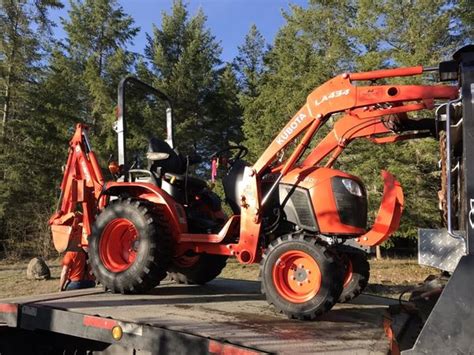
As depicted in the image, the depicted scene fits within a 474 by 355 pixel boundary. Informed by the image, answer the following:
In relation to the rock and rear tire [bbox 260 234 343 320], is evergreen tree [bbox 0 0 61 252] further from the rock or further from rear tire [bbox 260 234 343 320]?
rear tire [bbox 260 234 343 320]

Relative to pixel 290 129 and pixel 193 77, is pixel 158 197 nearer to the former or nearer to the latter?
pixel 290 129

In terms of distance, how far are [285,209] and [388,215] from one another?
3.29 feet

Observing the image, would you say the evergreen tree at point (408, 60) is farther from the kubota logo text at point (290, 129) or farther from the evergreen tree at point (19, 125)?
the evergreen tree at point (19, 125)

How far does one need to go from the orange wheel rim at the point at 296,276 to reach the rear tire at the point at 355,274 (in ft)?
2.98

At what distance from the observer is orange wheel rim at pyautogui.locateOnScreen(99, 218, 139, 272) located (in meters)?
5.20

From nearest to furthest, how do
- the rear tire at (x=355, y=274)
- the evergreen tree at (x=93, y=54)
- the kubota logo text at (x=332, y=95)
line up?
1. the kubota logo text at (x=332, y=95)
2. the rear tire at (x=355, y=274)
3. the evergreen tree at (x=93, y=54)

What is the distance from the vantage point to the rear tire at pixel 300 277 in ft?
13.2

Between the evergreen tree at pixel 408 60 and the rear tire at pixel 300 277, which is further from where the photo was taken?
the evergreen tree at pixel 408 60

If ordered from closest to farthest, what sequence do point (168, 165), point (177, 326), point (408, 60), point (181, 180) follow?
point (177, 326)
point (181, 180)
point (168, 165)
point (408, 60)

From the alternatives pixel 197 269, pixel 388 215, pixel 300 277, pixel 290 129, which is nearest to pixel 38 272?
pixel 197 269

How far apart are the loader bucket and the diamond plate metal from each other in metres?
2.04

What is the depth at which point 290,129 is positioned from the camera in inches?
185

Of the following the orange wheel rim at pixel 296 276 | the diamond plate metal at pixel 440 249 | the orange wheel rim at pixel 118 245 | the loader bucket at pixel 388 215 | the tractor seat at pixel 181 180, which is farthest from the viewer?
the tractor seat at pixel 181 180

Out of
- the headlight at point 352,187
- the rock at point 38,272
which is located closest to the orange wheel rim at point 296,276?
the headlight at point 352,187
